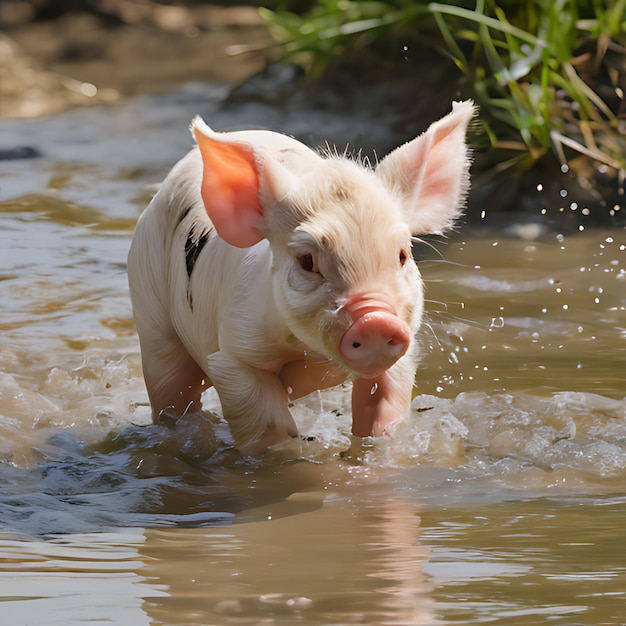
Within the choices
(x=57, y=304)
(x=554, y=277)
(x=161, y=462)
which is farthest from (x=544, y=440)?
(x=57, y=304)

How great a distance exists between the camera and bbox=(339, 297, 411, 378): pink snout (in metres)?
3.00

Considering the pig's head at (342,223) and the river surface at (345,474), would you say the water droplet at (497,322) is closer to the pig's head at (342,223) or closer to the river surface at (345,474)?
the river surface at (345,474)

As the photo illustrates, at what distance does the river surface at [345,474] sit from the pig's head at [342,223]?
0.42 metres

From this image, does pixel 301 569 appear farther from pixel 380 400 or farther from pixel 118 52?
pixel 118 52

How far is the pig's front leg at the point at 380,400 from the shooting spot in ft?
11.8

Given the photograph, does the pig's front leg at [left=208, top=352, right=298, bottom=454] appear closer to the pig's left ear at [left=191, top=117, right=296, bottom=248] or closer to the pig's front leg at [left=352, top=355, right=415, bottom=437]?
the pig's front leg at [left=352, top=355, right=415, bottom=437]

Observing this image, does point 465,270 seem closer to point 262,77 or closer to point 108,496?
point 108,496

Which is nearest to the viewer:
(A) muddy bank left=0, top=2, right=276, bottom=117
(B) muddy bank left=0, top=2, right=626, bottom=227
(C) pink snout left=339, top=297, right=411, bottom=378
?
(C) pink snout left=339, top=297, right=411, bottom=378

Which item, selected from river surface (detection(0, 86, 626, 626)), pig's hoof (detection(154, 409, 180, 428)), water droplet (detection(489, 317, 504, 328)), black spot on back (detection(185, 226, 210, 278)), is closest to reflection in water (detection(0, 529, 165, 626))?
river surface (detection(0, 86, 626, 626))

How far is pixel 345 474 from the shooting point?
3553 millimetres

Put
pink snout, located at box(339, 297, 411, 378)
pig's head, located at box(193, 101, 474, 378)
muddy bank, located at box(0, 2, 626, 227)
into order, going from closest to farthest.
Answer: pink snout, located at box(339, 297, 411, 378) < pig's head, located at box(193, 101, 474, 378) < muddy bank, located at box(0, 2, 626, 227)

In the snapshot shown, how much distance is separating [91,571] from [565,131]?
5366 mm

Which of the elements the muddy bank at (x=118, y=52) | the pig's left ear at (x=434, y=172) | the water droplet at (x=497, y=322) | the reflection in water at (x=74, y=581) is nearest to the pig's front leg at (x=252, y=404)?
the pig's left ear at (x=434, y=172)

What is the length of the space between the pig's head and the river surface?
1.38 feet
